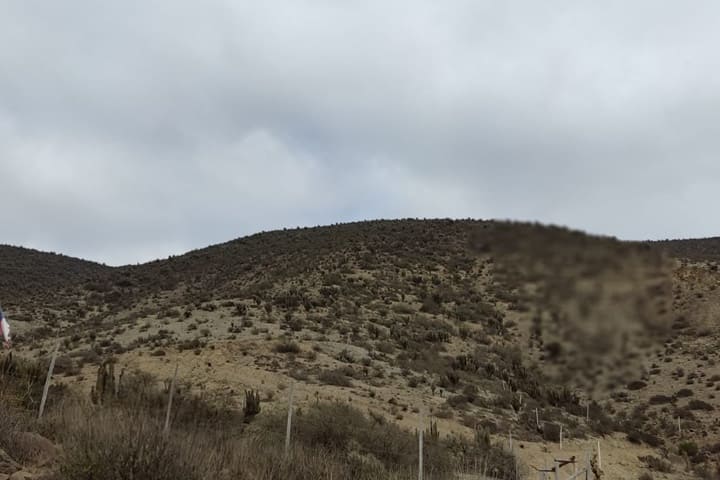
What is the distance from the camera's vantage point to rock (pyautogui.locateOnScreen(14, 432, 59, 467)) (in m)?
9.41

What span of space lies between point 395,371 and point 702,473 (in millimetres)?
12563

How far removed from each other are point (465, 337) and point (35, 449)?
2861 centimetres

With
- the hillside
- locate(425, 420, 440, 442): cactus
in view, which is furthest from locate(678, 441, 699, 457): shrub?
locate(425, 420, 440, 442): cactus

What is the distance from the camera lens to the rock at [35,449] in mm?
9406

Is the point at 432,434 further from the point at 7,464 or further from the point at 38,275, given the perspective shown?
the point at 38,275

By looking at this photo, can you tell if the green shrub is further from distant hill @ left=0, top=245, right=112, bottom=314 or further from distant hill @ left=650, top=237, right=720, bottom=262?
distant hill @ left=0, top=245, right=112, bottom=314

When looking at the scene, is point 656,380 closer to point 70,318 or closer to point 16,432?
point 16,432

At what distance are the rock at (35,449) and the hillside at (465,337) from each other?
766cm

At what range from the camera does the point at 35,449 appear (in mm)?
9711

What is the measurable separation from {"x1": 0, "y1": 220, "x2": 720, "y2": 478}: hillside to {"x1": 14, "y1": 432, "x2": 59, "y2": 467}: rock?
7.66 metres

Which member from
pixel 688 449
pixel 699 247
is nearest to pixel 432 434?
pixel 688 449

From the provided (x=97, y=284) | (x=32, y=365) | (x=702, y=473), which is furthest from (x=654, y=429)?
(x=97, y=284)

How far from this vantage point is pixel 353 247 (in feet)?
183

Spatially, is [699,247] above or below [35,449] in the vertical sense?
above
